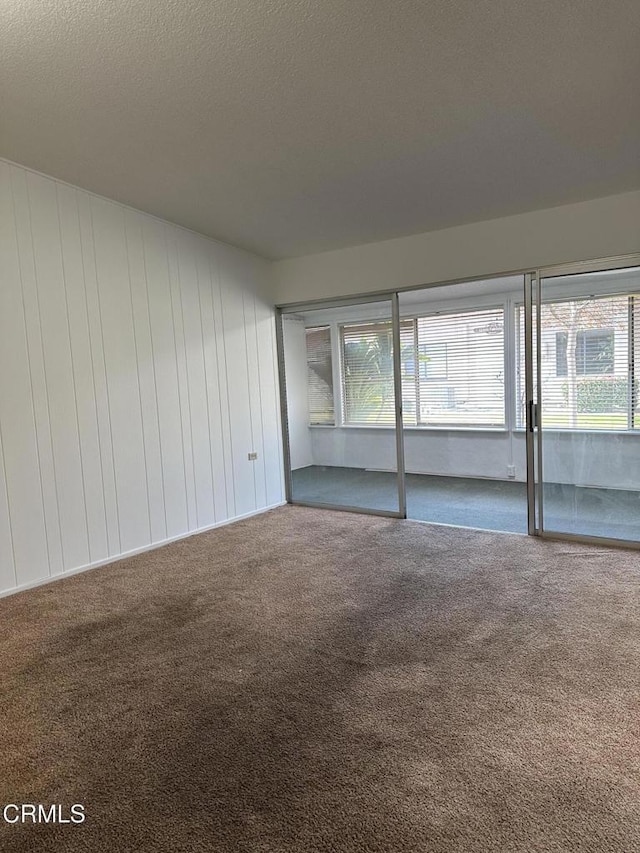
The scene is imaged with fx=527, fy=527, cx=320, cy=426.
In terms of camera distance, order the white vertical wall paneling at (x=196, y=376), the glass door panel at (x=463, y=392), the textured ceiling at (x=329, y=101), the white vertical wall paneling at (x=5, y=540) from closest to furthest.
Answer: the textured ceiling at (x=329, y=101) → the white vertical wall paneling at (x=5, y=540) → the white vertical wall paneling at (x=196, y=376) → the glass door panel at (x=463, y=392)

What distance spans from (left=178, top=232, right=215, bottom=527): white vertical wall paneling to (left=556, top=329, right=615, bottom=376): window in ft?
9.88

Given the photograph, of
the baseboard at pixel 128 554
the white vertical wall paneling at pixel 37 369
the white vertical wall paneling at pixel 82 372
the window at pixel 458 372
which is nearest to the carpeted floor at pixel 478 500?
the baseboard at pixel 128 554

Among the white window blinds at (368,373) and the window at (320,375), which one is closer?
the white window blinds at (368,373)

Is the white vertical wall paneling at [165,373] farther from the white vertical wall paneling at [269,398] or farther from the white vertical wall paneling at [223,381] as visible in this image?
the white vertical wall paneling at [269,398]

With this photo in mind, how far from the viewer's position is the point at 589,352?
3.97 m

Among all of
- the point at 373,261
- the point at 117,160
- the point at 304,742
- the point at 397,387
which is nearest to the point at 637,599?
the point at 304,742

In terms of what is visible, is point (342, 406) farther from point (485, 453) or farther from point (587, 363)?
point (485, 453)

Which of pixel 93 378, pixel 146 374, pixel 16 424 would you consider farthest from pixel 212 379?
pixel 16 424

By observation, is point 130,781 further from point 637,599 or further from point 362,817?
point 637,599

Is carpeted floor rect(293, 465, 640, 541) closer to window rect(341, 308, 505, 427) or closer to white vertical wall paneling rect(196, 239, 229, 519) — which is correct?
window rect(341, 308, 505, 427)

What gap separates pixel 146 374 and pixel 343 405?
192 centimetres

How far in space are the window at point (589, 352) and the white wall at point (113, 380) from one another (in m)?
2.84

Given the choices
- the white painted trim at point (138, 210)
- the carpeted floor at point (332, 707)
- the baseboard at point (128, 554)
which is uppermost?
the white painted trim at point (138, 210)

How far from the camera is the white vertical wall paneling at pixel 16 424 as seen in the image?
340 centimetres
